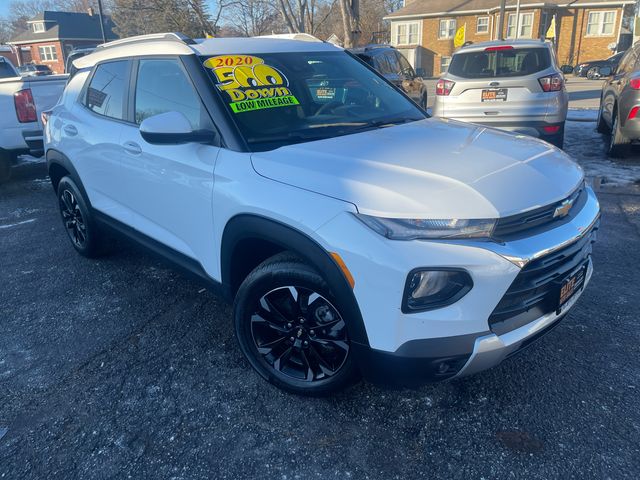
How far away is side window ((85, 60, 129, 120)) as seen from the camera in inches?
144

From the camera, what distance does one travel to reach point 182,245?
3164 millimetres

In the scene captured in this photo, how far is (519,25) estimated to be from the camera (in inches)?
1404

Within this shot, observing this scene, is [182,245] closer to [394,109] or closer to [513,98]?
Answer: [394,109]

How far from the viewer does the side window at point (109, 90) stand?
367 centimetres

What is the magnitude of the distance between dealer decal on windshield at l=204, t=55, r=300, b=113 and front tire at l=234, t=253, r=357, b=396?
3.05 ft

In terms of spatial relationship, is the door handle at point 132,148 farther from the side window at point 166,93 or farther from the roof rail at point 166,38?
the roof rail at point 166,38

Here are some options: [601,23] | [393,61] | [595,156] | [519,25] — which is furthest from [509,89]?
[601,23]

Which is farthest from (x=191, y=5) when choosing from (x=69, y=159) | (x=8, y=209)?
(x=69, y=159)

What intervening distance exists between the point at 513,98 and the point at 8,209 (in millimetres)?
6771

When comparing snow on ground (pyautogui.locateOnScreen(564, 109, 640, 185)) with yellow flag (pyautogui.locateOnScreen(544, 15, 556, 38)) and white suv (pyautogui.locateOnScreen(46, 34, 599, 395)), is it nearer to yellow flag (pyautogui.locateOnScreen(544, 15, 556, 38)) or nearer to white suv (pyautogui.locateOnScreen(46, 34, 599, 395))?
white suv (pyautogui.locateOnScreen(46, 34, 599, 395))

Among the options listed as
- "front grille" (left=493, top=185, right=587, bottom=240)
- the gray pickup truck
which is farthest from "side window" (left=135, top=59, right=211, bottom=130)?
the gray pickup truck

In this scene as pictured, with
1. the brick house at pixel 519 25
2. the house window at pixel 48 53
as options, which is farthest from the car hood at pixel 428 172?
the house window at pixel 48 53

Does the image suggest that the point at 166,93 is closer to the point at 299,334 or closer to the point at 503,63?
the point at 299,334

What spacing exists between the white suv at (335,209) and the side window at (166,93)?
1 centimetres
